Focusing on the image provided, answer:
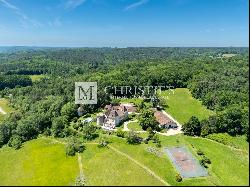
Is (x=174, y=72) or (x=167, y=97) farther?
(x=174, y=72)

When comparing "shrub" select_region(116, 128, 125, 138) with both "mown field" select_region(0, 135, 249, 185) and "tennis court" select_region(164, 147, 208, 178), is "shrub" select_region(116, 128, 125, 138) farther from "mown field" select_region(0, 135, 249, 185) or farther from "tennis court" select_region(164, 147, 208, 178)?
"tennis court" select_region(164, 147, 208, 178)

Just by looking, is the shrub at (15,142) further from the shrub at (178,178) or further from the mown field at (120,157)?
the shrub at (178,178)

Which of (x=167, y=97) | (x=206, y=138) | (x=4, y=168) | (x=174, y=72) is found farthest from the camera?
(x=174, y=72)

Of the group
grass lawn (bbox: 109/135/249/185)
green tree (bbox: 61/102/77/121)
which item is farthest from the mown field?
green tree (bbox: 61/102/77/121)

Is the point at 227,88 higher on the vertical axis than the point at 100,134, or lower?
higher

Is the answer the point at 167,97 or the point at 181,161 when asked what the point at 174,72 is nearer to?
the point at 167,97

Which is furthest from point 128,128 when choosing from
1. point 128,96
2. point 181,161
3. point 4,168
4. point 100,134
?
point 128,96
